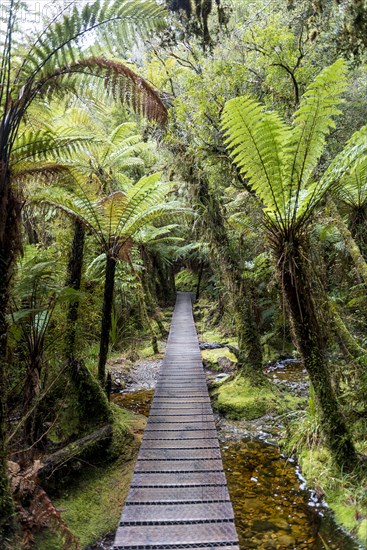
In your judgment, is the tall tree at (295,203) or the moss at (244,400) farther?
the moss at (244,400)

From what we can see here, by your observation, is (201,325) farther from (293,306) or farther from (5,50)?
(5,50)

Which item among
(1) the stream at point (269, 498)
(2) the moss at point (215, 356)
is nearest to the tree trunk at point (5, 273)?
(1) the stream at point (269, 498)

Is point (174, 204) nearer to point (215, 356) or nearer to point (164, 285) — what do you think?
point (215, 356)

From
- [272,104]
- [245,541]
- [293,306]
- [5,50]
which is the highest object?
[272,104]

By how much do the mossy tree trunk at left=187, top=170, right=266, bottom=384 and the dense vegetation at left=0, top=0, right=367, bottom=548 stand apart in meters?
0.03

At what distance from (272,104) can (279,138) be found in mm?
2452

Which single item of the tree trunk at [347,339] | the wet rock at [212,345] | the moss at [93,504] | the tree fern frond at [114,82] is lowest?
the moss at [93,504]

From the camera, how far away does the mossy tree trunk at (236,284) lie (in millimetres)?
5535

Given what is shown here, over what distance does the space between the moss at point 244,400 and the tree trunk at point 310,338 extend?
1815 millimetres

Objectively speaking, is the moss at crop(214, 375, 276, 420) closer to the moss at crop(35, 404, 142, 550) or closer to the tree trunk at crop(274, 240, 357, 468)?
the moss at crop(35, 404, 142, 550)

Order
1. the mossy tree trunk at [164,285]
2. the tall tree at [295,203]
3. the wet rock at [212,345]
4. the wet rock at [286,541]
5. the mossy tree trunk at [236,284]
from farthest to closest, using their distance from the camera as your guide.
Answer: the mossy tree trunk at [164,285] → the wet rock at [212,345] → the mossy tree trunk at [236,284] → the tall tree at [295,203] → the wet rock at [286,541]

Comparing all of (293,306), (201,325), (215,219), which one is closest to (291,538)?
(293,306)

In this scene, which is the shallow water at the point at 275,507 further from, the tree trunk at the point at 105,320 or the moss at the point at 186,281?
the moss at the point at 186,281

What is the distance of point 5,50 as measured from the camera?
7.64ft
